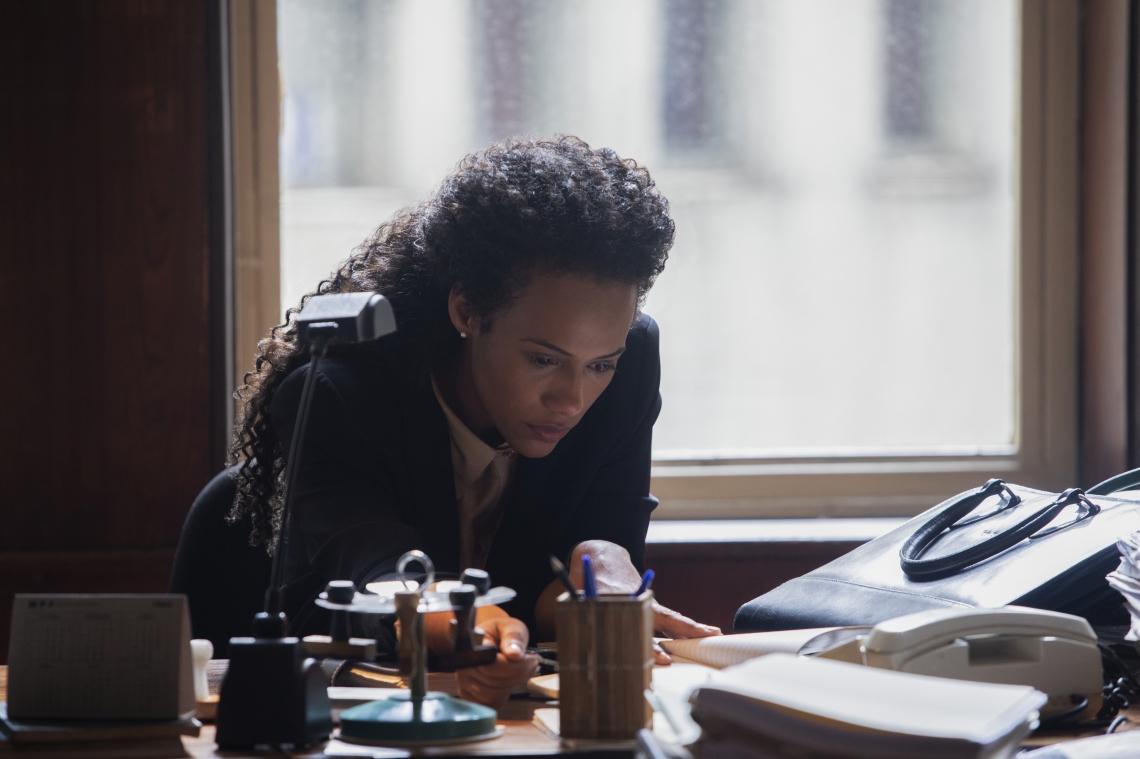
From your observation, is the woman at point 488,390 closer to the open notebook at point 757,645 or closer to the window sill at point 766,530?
the open notebook at point 757,645

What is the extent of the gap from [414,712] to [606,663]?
0.14 metres

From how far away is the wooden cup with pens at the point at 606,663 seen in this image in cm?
75

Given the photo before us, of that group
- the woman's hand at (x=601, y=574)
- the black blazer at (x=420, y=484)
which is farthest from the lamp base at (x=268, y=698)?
the woman's hand at (x=601, y=574)

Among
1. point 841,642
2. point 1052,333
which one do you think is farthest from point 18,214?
point 1052,333

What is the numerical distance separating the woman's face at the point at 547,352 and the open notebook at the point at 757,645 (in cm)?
42

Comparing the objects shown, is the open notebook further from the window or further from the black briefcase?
the window

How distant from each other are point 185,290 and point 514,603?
1103mm

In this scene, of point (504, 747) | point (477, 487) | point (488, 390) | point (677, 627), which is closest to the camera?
point (504, 747)

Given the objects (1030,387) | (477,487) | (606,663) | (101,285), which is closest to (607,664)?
(606,663)

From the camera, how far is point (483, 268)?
1.34m

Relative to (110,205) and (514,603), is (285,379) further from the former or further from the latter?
(110,205)

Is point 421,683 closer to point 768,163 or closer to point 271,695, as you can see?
point 271,695

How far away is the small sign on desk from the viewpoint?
2.54 feet

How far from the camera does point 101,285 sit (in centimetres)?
205
